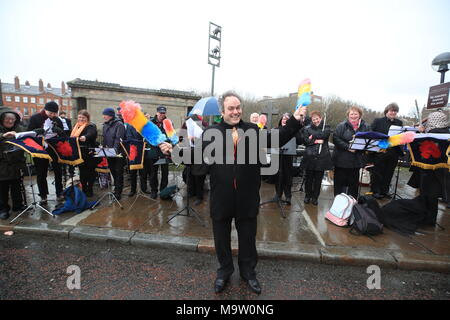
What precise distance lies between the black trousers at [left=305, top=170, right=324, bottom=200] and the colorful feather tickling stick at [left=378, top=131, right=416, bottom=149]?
1398 millimetres

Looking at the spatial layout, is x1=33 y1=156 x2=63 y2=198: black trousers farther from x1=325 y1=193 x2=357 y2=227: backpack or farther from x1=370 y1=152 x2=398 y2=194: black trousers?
x1=370 y1=152 x2=398 y2=194: black trousers

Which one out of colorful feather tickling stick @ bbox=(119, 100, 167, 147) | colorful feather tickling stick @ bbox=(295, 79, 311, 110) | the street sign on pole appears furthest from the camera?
the street sign on pole

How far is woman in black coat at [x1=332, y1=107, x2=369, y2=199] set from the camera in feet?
15.5

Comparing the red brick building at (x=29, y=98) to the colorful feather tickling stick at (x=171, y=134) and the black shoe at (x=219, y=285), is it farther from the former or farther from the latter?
the black shoe at (x=219, y=285)

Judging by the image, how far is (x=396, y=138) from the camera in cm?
415

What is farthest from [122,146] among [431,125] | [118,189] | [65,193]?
[431,125]

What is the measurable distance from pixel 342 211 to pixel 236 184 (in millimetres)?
2859

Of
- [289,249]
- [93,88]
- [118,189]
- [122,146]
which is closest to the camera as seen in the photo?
[289,249]

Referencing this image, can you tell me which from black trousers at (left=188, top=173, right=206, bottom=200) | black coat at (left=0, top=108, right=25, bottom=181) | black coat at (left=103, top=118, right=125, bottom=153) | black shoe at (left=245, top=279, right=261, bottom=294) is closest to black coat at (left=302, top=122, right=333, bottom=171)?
black trousers at (left=188, top=173, right=206, bottom=200)

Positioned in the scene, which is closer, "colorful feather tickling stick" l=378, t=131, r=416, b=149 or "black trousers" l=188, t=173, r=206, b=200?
"colorful feather tickling stick" l=378, t=131, r=416, b=149

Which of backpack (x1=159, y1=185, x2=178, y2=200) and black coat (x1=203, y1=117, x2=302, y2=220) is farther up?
black coat (x1=203, y1=117, x2=302, y2=220)

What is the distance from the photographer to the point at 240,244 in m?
2.65

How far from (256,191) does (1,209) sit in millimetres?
5338
